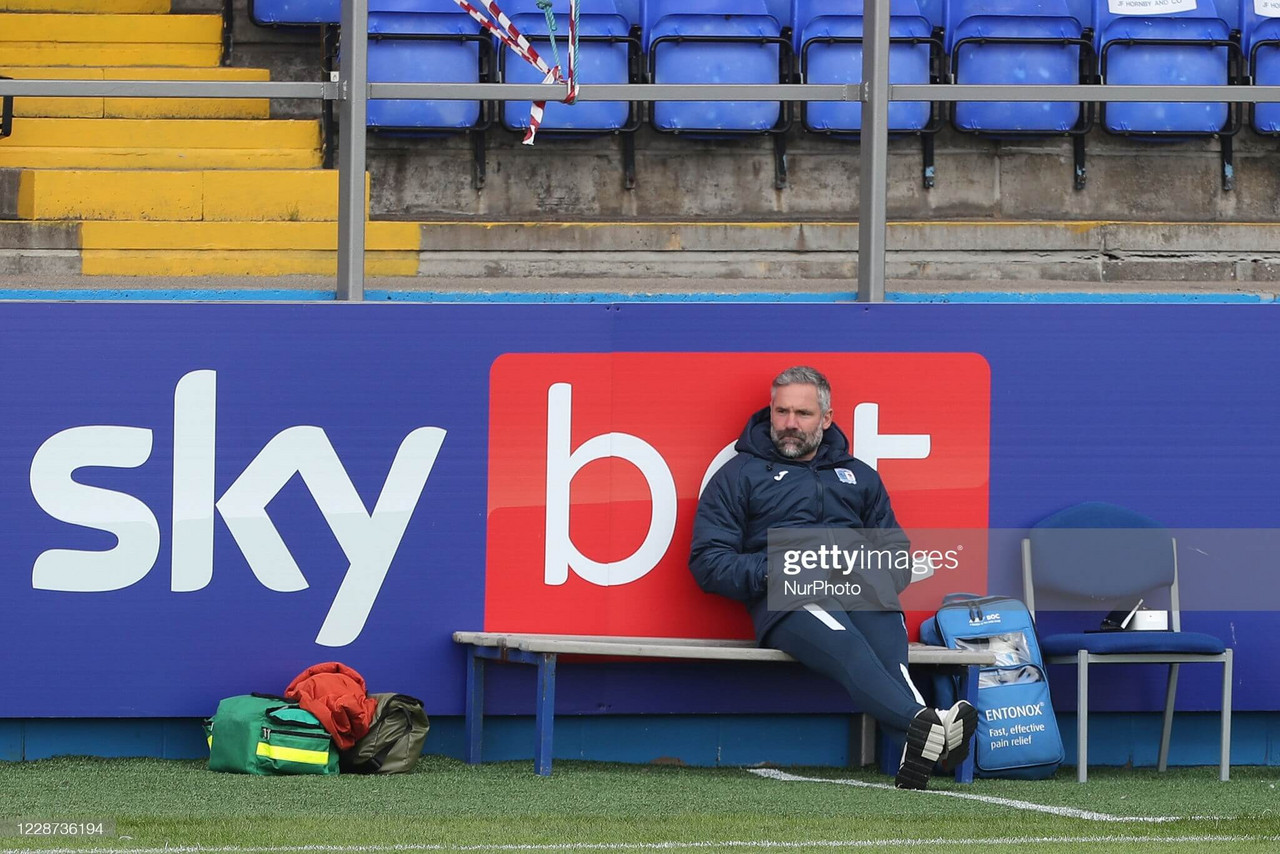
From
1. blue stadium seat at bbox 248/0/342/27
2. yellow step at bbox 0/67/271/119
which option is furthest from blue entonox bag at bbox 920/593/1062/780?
blue stadium seat at bbox 248/0/342/27

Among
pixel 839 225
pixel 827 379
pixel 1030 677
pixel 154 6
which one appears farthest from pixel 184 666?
pixel 154 6

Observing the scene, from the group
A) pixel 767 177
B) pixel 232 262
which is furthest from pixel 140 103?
pixel 767 177

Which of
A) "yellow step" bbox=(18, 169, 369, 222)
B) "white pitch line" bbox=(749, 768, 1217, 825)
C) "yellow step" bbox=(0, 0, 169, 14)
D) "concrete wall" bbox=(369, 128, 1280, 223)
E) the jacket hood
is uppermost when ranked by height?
"yellow step" bbox=(0, 0, 169, 14)

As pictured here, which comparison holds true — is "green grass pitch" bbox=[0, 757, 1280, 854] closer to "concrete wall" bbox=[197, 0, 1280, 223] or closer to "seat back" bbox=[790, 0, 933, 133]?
"concrete wall" bbox=[197, 0, 1280, 223]

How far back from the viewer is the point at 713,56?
877 cm

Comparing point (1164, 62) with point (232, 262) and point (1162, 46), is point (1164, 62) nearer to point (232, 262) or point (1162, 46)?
point (1162, 46)

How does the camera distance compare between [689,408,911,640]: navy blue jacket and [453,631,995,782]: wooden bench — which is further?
[689,408,911,640]: navy blue jacket

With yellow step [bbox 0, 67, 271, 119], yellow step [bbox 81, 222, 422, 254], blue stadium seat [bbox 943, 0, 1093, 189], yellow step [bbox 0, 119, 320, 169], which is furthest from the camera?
blue stadium seat [bbox 943, 0, 1093, 189]

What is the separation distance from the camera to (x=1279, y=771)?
6117mm

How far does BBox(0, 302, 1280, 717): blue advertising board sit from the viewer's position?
5.86 m

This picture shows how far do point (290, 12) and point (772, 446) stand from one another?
14.1 feet

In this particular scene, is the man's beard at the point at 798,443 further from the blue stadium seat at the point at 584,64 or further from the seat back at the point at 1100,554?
the blue stadium seat at the point at 584,64

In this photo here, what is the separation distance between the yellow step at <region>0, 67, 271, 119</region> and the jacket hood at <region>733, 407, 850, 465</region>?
12.0 feet

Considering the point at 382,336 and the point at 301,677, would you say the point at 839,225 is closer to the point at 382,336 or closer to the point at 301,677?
the point at 382,336
